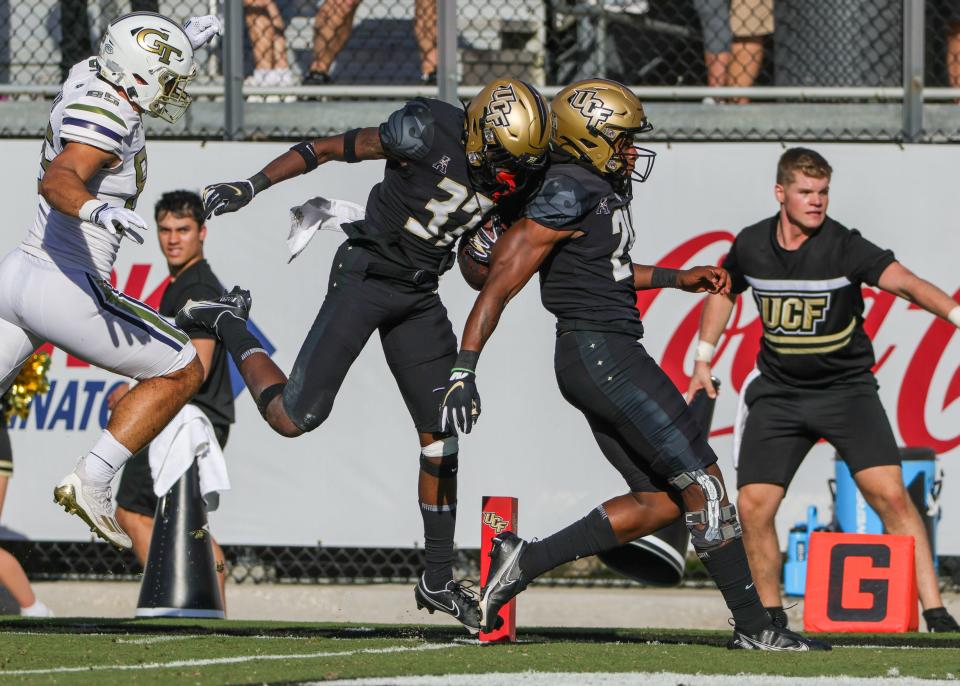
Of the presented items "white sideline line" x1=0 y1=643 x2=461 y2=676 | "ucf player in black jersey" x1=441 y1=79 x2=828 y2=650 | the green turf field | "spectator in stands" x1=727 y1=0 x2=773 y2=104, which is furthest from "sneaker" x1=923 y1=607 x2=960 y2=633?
"spectator in stands" x1=727 y1=0 x2=773 y2=104

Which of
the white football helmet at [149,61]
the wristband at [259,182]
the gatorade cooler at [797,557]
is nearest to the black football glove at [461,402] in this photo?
the wristband at [259,182]

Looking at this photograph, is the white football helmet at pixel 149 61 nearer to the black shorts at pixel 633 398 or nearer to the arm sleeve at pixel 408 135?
the arm sleeve at pixel 408 135

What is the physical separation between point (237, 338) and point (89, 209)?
1.32 metres

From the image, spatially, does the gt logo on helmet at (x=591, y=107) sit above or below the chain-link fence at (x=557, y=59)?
below

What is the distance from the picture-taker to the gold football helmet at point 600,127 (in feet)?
18.7

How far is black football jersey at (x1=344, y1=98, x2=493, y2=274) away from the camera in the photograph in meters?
6.07

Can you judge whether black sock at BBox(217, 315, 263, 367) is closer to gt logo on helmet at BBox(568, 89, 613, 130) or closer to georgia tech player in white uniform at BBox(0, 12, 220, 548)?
georgia tech player in white uniform at BBox(0, 12, 220, 548)

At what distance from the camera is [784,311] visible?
7039mm

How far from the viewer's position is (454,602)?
6164mm

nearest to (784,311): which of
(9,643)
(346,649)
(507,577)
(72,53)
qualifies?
(507,577)

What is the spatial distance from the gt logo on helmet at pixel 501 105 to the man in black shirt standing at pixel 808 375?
1805mm

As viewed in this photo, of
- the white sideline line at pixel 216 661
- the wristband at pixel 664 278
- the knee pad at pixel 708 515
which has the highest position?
the wristband at pixel 664 278

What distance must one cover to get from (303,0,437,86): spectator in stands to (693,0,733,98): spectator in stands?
1.66 m

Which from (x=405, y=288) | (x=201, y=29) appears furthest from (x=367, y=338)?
(x=201, y=29)
